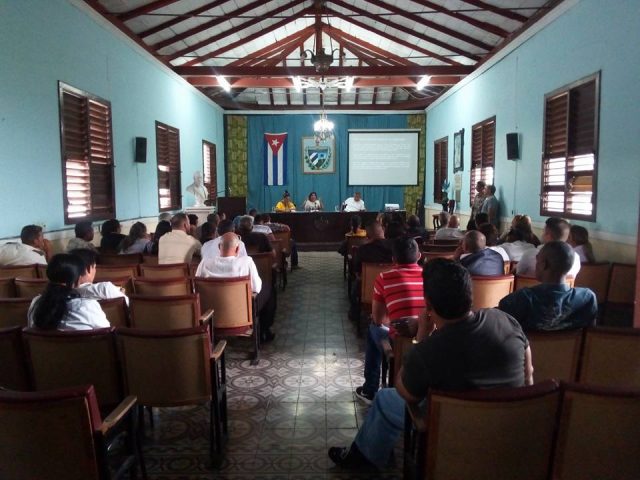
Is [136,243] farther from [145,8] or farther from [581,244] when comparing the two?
[581,244]

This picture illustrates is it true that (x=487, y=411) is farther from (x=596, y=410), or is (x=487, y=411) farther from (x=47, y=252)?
(x=47, y=252)

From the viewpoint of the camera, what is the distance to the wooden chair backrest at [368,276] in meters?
4.21

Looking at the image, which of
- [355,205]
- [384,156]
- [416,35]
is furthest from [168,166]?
[384,156]

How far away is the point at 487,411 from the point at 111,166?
6.48 meters

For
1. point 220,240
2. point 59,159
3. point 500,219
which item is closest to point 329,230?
Answer: point 500,219

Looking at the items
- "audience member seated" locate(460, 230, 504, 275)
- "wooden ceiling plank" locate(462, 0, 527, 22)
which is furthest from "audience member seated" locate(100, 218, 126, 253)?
"wooden ceiling plank" locate(462, 0, 527, 22)

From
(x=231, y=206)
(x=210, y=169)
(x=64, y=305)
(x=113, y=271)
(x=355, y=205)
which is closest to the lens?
(x=64, y=305)

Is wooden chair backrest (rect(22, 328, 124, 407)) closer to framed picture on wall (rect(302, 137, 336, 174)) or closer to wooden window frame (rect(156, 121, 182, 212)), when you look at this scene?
wooden window frame (rect(156, 121, 182, 212))

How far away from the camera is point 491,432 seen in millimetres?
1446

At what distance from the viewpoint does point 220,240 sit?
161 inches

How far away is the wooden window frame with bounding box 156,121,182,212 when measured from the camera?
343 inches

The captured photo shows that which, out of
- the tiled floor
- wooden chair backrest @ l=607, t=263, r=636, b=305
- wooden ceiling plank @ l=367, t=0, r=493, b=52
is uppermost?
wooden ceiling plank @ l=367, t=0, r=493, b=52

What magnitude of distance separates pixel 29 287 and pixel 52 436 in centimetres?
223

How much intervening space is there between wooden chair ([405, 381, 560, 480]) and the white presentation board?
40.6 feet
